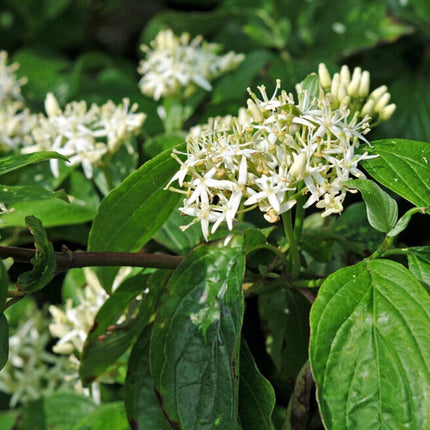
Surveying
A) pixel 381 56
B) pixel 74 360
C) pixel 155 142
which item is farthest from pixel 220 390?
pixel 381 56

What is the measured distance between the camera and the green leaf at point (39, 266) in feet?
2.17

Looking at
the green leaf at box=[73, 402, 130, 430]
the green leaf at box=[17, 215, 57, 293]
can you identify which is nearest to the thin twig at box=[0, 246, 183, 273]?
the green leaf at box=[17, 215, 57, 293]

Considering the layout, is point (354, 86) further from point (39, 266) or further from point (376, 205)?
point (39, 266)

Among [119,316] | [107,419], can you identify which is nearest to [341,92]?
[119,316]

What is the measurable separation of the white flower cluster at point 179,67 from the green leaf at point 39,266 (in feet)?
2.21

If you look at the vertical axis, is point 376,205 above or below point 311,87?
below

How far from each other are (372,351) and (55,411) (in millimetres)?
728

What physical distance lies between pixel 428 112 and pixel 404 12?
0.28m

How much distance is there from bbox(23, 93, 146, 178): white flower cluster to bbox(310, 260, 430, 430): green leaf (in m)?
0.52

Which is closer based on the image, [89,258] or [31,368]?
[89,258]

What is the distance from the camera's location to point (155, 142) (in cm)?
113

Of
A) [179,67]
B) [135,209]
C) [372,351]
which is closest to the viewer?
[372,351]

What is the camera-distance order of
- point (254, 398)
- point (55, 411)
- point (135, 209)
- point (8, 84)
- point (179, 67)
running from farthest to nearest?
point (8, 84)
point (179, 67)
point (55, 411)
point (135, 209)
point (254, 398)

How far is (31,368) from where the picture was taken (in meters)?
1.17
